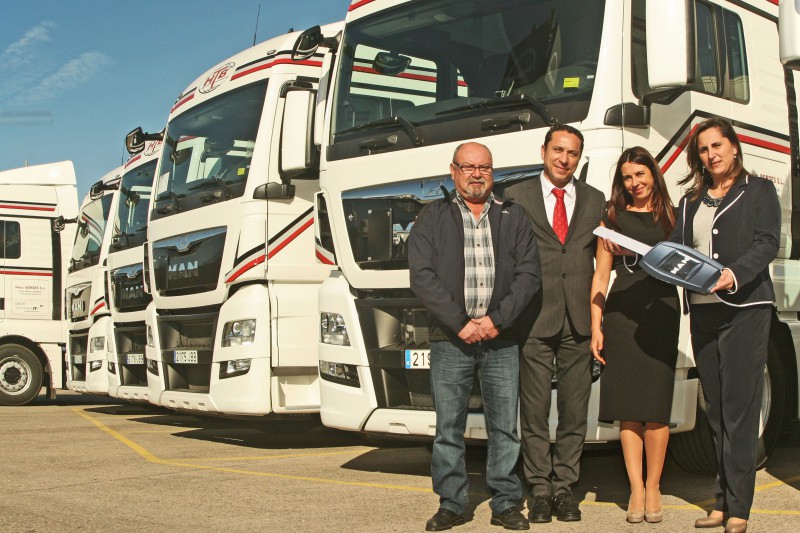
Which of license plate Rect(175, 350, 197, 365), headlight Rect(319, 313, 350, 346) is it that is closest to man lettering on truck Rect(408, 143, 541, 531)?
headlight Rect(319, 313, 350, 346)

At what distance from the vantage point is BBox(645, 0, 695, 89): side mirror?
18.4 feet

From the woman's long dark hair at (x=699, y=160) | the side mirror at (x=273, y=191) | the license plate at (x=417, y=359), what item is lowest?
the license plate at (x=417, y=359)

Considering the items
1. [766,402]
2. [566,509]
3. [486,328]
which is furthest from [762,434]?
[486,328]

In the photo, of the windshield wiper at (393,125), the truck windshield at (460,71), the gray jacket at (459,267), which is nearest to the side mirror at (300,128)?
the truck windshield at (460,71)

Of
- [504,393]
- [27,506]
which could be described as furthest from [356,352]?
[27,506]

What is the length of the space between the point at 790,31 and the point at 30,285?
12.8 m

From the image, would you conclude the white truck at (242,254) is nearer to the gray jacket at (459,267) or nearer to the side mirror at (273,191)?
the side mirror at (273,191)

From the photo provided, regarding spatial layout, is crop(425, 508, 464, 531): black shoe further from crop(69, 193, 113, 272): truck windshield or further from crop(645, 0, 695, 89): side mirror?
crop(69, 193, 113, 272): truck windshield

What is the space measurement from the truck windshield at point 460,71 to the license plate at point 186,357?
285 cm

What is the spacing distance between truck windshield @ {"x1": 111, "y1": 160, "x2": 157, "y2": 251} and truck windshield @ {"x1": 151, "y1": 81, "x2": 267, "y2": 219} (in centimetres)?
203

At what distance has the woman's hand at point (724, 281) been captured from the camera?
4.91m

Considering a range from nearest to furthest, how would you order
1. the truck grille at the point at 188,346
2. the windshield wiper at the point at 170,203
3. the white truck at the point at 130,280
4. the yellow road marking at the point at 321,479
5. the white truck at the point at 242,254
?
the yellow road marking at the point at 321,479
the white truck at the point at 242,254
the truck grille at the point at 188,346
the windshield wiper at the point at 170,203
the white truck at the point at 130,280

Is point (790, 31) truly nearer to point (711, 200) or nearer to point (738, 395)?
point (711, 200)

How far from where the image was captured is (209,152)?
9.32 metres
